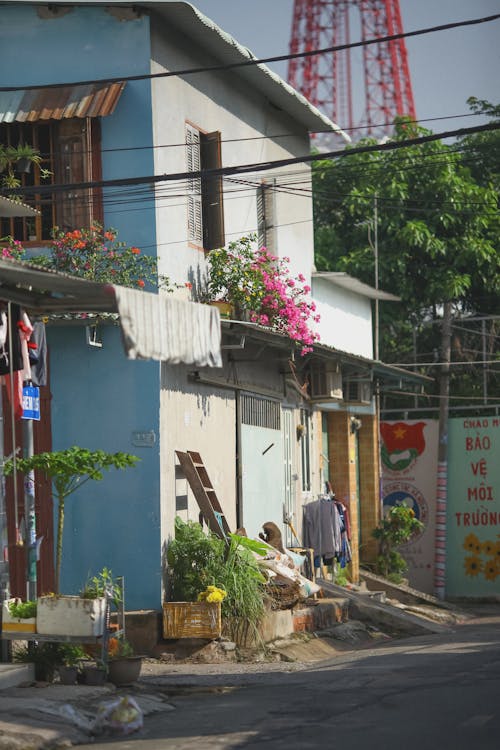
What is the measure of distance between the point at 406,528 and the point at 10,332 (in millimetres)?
14621

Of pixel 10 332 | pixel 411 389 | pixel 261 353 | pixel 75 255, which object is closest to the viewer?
pixel 10 332

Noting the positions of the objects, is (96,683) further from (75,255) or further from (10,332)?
(75,255)

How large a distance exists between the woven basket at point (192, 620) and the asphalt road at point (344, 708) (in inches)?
49.0

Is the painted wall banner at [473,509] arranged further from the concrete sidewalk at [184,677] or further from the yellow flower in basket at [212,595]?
the yellow flower in basket at [212,595]

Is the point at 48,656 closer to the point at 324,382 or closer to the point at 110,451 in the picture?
the point at 110,451

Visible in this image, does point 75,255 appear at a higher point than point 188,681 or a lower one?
higher

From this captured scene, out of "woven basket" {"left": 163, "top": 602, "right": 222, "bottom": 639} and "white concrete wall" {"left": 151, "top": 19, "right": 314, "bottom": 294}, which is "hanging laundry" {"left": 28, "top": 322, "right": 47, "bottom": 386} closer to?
"white concrete wall" {"left": 151, "top": 19, "right": 314, "bottom": 294}

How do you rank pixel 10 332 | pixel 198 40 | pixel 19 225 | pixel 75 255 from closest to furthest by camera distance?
1. pixel 10 332
2. pixel 75 255
3. pixel 19 225
4. pixel 198 40

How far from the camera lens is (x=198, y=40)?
1702 centimetres

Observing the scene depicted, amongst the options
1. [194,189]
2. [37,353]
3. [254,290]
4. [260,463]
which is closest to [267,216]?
[194,189]

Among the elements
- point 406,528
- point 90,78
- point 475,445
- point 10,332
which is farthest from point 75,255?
point 475,445

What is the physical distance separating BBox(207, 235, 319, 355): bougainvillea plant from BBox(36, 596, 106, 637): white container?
5.77m

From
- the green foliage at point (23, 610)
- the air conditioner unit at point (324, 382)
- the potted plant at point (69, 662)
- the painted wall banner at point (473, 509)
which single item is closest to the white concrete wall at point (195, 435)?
the potted plant at point (69, 662)

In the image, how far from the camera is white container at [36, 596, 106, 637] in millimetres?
11914
